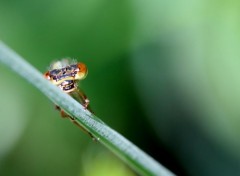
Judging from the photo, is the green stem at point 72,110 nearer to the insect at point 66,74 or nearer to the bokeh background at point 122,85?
the insect at point 66,74

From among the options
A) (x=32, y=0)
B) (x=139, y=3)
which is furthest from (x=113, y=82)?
(x=32, y=0)

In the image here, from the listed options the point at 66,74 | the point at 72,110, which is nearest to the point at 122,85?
the point at 66,74

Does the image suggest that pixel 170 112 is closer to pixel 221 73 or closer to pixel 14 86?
pixel 221 73

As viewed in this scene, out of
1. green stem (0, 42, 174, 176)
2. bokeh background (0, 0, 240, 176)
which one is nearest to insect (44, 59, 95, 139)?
bokeh background (0, 0, 240, 176)

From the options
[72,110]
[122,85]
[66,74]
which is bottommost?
[122,85]

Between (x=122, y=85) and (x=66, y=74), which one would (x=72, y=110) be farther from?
(x=122, y=85)

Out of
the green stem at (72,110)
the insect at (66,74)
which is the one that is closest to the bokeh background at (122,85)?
the insect at (66,74)

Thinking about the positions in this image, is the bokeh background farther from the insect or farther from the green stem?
the green stem

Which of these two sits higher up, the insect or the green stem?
the green stem
